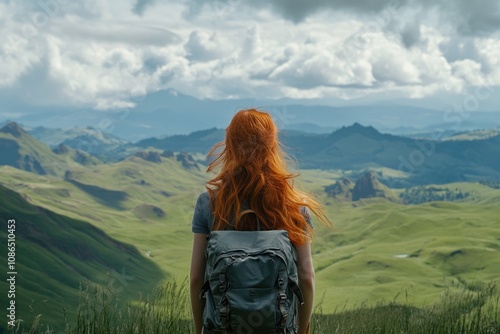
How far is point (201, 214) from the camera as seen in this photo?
646 cm

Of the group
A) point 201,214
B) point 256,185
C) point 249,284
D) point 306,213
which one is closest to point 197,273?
point 201,214

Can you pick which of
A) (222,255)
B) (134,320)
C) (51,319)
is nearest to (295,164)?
(222,255)

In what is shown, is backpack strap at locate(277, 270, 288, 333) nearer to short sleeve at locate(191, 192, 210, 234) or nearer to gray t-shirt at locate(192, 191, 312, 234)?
gray t-shirt at locate(192, 191, 312, 234)

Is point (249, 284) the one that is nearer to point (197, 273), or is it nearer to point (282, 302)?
point (282, 302)

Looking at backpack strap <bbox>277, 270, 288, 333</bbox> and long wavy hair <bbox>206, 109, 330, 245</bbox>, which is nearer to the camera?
backpack strap <bbox>277, 270, 288, 333</bbox>

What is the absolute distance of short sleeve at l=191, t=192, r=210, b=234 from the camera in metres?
6.46

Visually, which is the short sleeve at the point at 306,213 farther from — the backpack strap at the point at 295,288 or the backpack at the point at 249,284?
the backpack strap at the point at 295,288

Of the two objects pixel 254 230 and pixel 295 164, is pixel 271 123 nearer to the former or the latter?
pixel 295 164

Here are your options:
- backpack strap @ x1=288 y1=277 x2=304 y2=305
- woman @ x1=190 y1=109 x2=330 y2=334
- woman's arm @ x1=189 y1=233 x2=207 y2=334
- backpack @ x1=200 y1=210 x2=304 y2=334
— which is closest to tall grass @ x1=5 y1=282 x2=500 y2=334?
woman's arm @ x1=189 y1=233 x2=207 y2=334

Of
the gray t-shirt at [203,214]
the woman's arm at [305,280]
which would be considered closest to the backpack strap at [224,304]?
the gray t-shirt at [203,214]

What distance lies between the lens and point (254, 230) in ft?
20.6

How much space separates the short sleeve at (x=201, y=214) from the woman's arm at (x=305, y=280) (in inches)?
41.5

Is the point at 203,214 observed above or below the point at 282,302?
above

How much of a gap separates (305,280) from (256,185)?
121 centimetres
